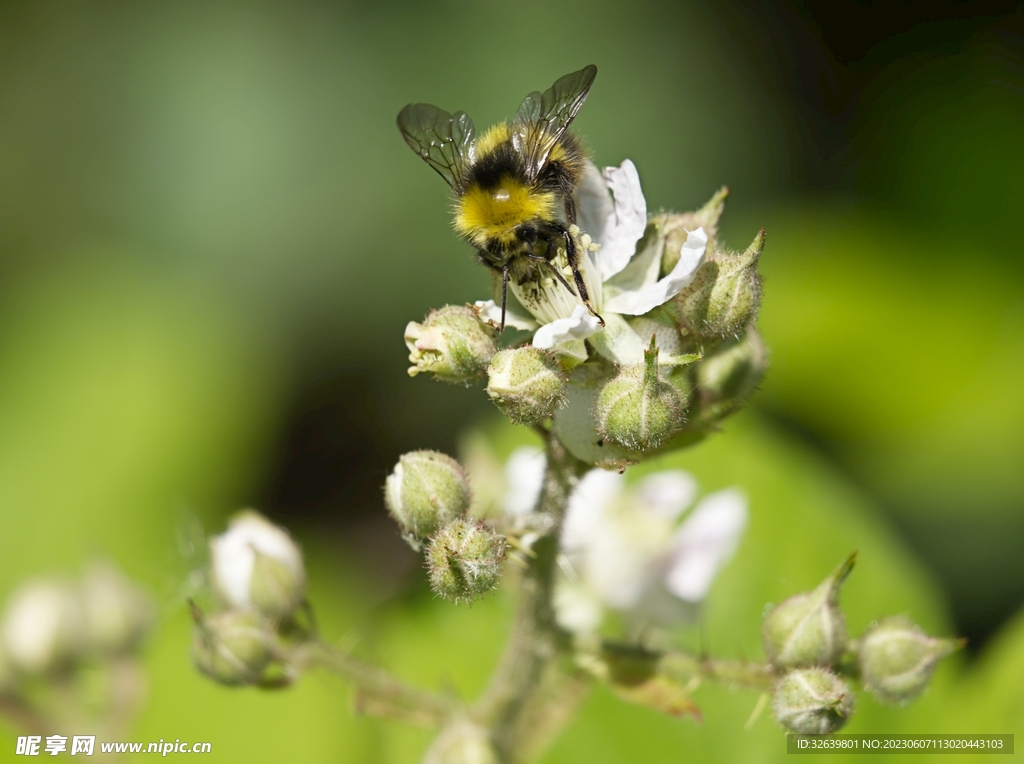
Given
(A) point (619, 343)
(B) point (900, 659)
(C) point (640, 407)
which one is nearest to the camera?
(C) point (640, 407)

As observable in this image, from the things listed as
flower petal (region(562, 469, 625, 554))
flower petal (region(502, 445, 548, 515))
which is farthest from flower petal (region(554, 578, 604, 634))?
flower petal (region(502, 445, 548, 515))

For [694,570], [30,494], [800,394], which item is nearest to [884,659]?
[694,570]

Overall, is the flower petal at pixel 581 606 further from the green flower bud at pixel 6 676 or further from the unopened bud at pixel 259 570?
the green flower bud at pixel 6 676

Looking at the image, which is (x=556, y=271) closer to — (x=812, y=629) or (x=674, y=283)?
(x=674, y=283)

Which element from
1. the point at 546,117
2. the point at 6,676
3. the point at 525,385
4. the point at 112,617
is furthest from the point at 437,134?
the point at 6,676

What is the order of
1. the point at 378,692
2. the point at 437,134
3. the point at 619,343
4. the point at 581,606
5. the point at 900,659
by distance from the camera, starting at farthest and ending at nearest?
the point at 581,606
the point at 437,134
the point at 378,692
the point at 900,659
the point at 619,343

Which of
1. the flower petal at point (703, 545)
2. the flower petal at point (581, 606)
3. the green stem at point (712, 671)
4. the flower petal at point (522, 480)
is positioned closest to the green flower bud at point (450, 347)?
the green stem at point (712, 671)
